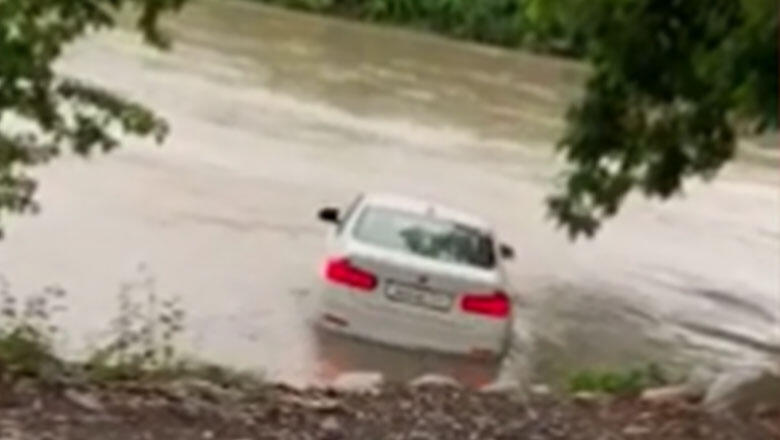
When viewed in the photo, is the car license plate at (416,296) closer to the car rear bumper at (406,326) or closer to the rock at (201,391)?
the car rear bumper at (406,326)

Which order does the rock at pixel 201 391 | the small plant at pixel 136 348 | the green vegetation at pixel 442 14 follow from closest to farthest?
the rock at pixel 201 391 → the small plant at pixel 136 348 → the green vegetation at pixel 442 14

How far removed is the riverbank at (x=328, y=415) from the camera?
27.3ft

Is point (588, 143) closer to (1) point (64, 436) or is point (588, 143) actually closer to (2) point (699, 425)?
(2) point (699, 425)

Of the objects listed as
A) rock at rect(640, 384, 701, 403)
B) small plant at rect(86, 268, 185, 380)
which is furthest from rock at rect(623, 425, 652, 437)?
small plant at rect(86, 268, 185, 380)

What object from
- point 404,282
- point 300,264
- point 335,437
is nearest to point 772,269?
point 300,264

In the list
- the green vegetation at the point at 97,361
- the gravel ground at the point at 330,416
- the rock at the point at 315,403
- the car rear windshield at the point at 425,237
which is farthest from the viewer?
the car rear windshield at the point at 425,237

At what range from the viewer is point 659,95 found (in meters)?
14.4

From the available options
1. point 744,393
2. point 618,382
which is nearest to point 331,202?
point 618,382

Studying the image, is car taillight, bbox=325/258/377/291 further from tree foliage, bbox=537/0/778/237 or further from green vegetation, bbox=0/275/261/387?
green vegetation, bbox=0/275/261/387

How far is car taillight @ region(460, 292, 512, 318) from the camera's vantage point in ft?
58.0

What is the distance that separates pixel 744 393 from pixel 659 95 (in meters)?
3.98

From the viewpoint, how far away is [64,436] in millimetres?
7953

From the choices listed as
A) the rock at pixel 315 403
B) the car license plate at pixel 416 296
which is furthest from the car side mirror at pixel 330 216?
the rock at pixel 315 403

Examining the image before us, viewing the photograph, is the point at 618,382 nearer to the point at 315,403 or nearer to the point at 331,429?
the point at 315,403
